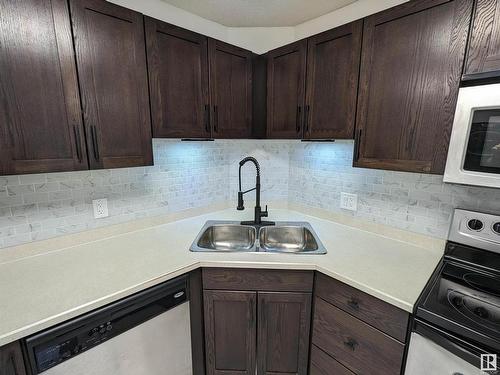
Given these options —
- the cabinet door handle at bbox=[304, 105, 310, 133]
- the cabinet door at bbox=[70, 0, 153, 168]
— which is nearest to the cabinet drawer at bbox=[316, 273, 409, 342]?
the cabinet door handle at bbox=[304, 105, 310, 133]

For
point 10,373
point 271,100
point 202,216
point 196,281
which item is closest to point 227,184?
point 202,216

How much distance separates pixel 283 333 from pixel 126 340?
81 centimetres

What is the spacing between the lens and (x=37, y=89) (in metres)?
0.95

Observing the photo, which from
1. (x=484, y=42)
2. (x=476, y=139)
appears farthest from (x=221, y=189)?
(x=484, y=42)

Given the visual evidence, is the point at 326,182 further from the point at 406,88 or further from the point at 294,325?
the point at 294,325

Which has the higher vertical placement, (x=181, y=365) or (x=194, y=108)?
(x=194, y=108)

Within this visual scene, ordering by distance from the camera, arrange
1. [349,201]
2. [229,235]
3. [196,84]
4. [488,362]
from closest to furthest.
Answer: [488,362]
[196,84]
[349,201]
[229,235]

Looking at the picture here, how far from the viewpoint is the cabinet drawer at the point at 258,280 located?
1259 millimetres

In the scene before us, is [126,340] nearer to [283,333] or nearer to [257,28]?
[283,333]

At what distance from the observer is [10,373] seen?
81 centimetres

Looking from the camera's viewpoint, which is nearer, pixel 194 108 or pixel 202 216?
pixel 194 108

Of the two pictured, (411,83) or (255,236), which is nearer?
(411,83)

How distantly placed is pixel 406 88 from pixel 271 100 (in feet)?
2.71

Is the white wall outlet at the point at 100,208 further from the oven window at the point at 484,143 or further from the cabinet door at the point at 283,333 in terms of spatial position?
the oven window at the point at 484,143
